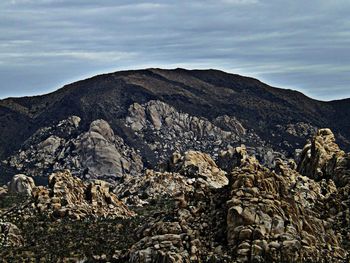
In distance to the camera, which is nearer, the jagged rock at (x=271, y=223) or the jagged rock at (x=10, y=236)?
the jagged rock at (x=271, y=223)

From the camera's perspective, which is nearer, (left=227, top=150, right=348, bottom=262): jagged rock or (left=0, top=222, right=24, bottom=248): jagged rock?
(left=227, top=150, right=348, bottom=262): jagged rock

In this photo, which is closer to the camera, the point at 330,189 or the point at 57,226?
the point at 330,189

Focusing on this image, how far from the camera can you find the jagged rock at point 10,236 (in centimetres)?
16675

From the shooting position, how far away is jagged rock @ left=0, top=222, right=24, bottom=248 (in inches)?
6565

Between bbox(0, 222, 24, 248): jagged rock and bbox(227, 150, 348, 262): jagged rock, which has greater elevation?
bbox(227, 150, 348, 262): jagged rock

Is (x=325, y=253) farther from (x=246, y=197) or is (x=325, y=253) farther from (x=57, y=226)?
(x=57, y=226)

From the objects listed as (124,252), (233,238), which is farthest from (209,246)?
(124,252)

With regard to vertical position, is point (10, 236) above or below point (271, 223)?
below

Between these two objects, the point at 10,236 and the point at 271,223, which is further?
the point at 10,236

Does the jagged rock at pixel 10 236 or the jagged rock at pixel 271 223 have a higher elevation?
the jagged rock at pixel 271 223

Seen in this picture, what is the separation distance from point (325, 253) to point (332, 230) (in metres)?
13.7

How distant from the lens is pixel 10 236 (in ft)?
563

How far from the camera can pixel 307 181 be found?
17388 centimetres

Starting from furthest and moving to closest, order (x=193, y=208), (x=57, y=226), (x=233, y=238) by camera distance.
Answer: (x=57, y=226)
(x=193, y=208)
(x=233, y=238)
